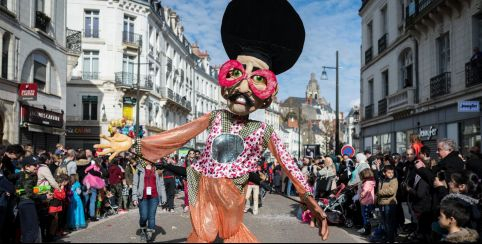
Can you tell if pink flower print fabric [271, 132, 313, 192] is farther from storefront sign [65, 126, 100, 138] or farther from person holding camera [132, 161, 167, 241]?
storefront sign [65, 126, 100, 138]

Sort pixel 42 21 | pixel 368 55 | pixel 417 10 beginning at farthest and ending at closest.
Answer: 1. pixel 368 55
2. pixel 42 21
3. pixel 417 10

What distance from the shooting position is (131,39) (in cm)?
3378

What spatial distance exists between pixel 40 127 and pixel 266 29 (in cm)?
1550

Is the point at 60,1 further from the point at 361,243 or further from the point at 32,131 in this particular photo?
the point at 361,243

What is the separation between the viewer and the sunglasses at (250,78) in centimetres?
517

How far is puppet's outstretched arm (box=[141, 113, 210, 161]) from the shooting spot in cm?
533

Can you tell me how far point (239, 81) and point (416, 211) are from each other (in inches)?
182

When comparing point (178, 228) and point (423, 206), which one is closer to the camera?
point (423, 206)

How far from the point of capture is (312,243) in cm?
525

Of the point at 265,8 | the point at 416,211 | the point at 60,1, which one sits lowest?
the point at 416,211

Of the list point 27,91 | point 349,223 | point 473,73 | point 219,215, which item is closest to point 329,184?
point 349,223

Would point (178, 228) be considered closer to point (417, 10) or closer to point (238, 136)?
point (238, 136)

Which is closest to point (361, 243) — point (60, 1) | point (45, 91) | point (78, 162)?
point (78, 162)

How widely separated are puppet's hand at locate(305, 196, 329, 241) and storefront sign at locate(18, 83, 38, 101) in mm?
14555
